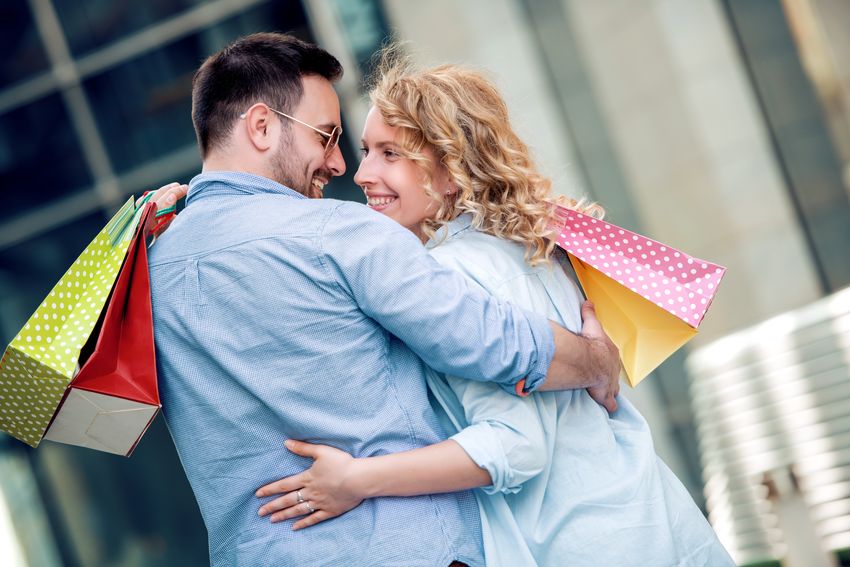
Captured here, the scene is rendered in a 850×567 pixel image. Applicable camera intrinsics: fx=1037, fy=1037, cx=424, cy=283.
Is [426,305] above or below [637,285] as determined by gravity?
above

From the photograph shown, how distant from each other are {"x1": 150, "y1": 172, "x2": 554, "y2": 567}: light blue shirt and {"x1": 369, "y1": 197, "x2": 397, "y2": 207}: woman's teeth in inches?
15.5

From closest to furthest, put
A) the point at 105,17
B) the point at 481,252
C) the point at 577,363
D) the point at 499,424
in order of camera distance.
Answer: the point at 499,424
the point at 577,363
the point at 481,252
the point at 105,17

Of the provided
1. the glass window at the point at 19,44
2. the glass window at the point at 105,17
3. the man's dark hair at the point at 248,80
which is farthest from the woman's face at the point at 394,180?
the glass window at the point at 19,44

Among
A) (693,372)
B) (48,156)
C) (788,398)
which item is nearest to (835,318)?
(788,398)

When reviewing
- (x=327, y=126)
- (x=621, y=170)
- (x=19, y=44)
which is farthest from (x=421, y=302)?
(x=19, y=44)

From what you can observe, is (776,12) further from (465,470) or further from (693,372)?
(465,470)

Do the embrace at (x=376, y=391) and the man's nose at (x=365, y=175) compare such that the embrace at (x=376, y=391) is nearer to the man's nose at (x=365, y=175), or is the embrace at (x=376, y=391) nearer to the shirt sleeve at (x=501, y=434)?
the shirt sleeve at (x=501, y=434)

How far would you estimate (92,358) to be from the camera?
6.77ft

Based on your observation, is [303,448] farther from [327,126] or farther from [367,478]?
[327,126]

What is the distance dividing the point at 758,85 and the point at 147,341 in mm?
4331

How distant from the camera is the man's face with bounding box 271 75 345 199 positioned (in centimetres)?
236

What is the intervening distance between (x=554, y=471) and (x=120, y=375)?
0.93 metres

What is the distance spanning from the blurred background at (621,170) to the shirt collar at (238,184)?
83 cm

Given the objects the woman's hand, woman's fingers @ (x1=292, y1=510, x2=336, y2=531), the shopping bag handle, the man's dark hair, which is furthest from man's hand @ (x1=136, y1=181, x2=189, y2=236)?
woman's fingers @ (x1=292, y1=510, x2=336, y2=531)
